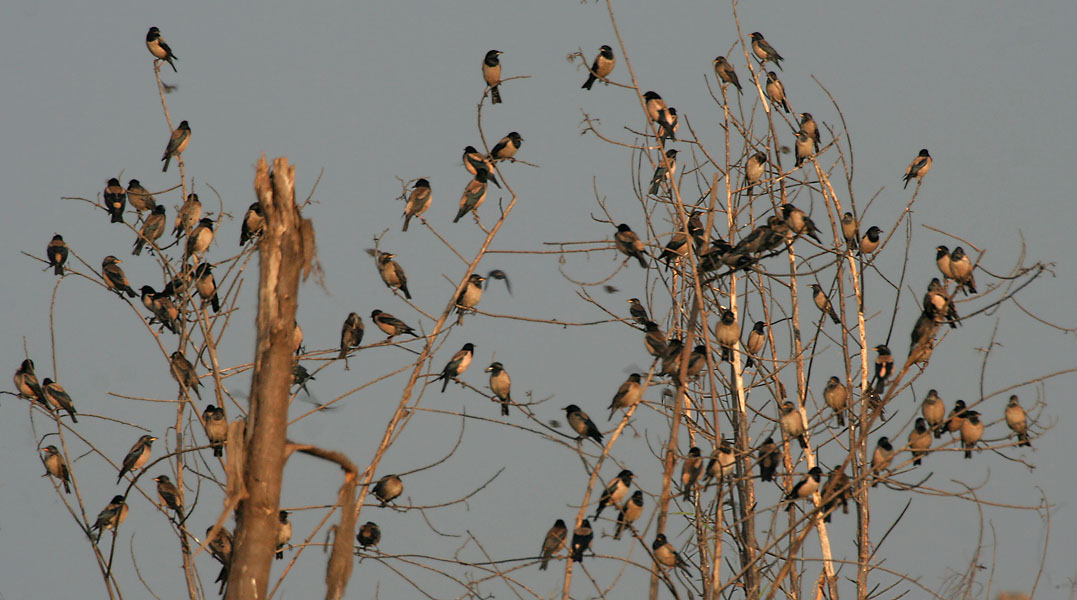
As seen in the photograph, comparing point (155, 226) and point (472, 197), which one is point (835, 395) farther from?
point (155, 226)

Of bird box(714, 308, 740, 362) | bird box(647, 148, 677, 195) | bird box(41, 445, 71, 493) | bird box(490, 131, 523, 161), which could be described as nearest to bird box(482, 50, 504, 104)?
bird box(490, 131, 523, 161)

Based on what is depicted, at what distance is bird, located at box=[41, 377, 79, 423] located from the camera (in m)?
9.40

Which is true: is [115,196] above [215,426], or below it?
above

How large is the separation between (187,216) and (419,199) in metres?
3.18

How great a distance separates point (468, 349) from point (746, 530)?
403 centimetres

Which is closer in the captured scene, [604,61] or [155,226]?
[155,226]

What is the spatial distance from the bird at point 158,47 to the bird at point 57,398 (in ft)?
12.8

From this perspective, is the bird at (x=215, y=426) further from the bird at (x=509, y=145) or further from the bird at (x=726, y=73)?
the bird at (x=726, y=73)

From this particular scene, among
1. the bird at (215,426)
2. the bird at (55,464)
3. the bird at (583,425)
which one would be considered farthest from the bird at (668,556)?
the bird at (55,464)

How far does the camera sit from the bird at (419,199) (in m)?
11.3

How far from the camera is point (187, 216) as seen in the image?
29.3 feet

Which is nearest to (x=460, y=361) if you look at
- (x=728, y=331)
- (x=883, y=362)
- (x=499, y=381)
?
(x=499, y=381)

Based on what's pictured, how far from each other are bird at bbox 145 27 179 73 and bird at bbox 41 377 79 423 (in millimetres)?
3908

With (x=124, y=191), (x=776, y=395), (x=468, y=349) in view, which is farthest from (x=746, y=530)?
(x=124, y=191)
